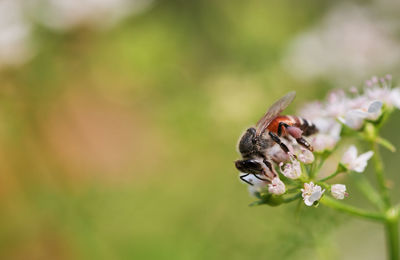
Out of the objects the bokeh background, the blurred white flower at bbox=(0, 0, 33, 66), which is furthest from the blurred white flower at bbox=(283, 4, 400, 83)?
the blurred white flower at bbox=(0, 0, 33, 66)

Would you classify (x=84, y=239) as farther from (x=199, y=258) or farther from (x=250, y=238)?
(x=250, y=238)

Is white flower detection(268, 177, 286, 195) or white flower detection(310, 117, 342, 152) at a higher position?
white flower detection(310, 117, 342, 152)

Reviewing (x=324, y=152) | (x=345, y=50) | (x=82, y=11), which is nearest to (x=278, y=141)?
(x=324, y=152)

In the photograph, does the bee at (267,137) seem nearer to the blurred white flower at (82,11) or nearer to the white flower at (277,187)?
the white flower at (277,187)

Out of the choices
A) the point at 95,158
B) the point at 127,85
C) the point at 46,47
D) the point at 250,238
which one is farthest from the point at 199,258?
the point at 95,158

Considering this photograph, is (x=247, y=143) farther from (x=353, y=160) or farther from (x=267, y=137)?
(x=353, y=160)

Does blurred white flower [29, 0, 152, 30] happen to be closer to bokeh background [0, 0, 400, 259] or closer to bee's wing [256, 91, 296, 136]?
bokeh background [0, 0, 400, 259]

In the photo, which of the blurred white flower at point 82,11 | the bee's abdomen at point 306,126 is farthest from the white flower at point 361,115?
the blurred white flower at point 82,11
